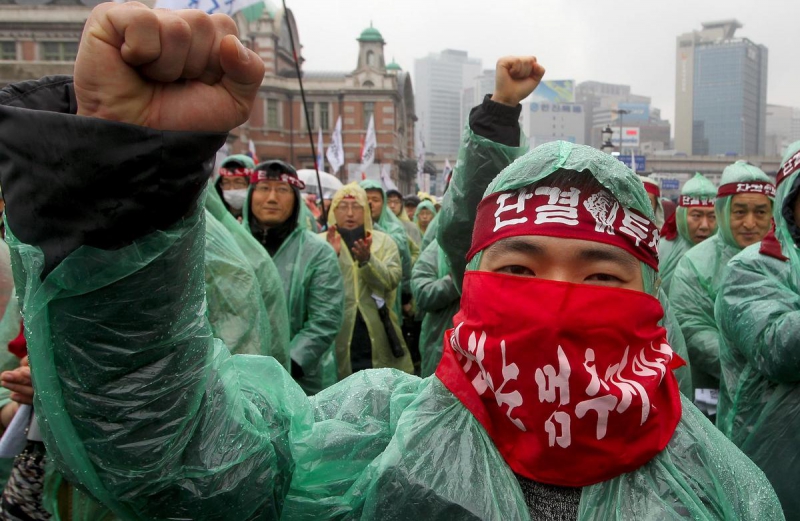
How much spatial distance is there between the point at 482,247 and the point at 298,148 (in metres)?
44.7

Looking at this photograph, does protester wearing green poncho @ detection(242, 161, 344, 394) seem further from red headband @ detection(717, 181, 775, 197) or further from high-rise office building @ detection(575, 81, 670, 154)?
high-rise office building @ detection(575, 81, 670, 154)

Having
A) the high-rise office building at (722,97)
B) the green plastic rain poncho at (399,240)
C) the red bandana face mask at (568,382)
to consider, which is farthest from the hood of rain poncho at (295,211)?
the high-rise office building at (722,97)

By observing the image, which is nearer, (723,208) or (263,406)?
(263,406)

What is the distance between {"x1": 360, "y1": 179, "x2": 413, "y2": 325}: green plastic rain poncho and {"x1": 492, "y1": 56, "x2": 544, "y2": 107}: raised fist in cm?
399

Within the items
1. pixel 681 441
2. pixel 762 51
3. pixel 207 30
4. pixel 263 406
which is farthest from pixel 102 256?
pixel 762 51

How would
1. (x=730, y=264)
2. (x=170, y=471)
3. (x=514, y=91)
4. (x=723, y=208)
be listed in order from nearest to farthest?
(x=170, y=471), (x=514, y=91), (x=730, y=264), (x=723, y=208)

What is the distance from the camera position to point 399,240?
6973 mm

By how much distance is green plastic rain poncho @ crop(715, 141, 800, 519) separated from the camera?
232cm

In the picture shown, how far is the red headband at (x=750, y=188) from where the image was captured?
4.12 m

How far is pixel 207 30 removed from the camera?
82 cm

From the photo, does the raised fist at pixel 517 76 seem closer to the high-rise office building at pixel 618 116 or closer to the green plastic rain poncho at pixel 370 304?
the green plastic rain poncho at pixel 370 304

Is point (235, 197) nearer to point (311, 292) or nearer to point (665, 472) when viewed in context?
point (311, 292)

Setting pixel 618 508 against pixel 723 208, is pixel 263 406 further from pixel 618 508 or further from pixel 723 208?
pixel 723 208

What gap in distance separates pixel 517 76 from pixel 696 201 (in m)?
4.60
